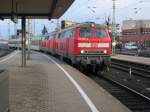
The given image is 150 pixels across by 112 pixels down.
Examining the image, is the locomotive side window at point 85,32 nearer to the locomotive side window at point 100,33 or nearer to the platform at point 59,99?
the locomotive side window at point 100,33

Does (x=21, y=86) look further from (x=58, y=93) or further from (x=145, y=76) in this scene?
(x=145, y=76)

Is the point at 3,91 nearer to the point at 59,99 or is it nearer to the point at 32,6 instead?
the point at 59,99

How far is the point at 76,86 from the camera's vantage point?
1798 centimetres

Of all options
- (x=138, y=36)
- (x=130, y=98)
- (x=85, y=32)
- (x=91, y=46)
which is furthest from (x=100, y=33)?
(x=138, y=36)

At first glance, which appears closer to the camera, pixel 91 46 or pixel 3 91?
pixel 3 91

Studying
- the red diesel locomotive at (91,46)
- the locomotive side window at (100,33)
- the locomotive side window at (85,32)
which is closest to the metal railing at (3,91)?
the red diesel locomotive at (91,46)

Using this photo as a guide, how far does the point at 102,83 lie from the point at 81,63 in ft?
14.3

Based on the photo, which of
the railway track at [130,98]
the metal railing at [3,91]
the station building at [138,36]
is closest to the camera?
the metal railing at [3,91]

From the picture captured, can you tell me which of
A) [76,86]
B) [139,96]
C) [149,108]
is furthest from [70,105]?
A: [139,96]

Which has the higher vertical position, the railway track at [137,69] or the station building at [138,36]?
the station building at [138,36]

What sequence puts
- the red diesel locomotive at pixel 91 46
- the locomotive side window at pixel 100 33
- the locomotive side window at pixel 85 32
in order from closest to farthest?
1. the red diesel locomotive at pixel 91 46
2. the locomotive side window at pixel 85 32
3. the locomotive side window at pixel 100 33

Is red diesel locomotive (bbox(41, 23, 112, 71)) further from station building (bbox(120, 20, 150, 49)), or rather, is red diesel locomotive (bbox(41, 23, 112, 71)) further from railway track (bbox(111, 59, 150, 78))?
station building (bbox(120, 20, 150, 49))

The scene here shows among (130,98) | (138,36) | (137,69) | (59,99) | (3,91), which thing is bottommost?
(130,98)

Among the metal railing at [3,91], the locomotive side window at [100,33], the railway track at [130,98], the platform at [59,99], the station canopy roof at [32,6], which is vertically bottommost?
the railway track at [130,98]
